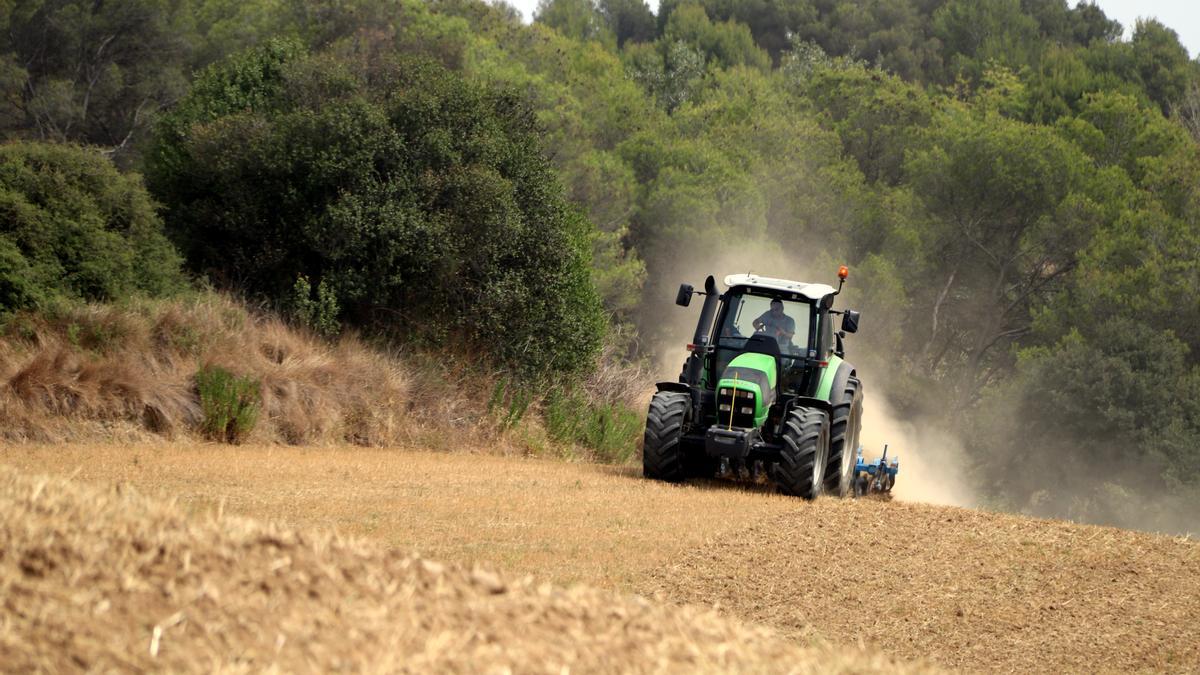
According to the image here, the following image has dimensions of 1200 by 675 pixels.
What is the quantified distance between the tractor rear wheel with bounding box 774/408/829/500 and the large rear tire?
2.87ft

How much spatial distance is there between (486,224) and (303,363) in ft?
13.5

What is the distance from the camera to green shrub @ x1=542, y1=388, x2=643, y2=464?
21859mm

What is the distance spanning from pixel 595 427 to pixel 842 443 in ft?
21.9

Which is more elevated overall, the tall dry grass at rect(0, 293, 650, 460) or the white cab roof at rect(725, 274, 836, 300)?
the white cab roof at rect(725, 274, 836, 300)

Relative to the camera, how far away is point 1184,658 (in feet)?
29.3

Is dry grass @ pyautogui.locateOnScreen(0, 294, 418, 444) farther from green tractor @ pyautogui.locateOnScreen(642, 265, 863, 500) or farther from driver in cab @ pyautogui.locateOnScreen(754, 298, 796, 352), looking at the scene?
driver in cab @ pyautogui.locateOnScreen(754, 298, 796, 352)

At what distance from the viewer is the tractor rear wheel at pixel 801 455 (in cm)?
1474

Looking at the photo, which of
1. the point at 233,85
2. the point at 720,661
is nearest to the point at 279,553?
the point at 720,661

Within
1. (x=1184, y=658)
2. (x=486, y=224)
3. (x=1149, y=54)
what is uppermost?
(x=1149, y=54)

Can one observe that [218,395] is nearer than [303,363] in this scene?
Yes

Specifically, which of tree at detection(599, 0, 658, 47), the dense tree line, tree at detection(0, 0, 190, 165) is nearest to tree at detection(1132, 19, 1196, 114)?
the dense tree line

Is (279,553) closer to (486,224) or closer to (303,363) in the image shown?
(303,363)

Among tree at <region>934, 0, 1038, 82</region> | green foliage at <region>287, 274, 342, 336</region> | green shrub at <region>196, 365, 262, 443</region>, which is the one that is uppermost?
tree at <region>934, 0, 1038, 82</region>

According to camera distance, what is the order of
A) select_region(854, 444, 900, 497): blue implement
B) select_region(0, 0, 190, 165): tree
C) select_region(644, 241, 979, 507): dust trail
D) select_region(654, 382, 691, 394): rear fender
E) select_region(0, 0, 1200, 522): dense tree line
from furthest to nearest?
1. select_region(644, 241, 979, 507): dust trail
2. select_region(0, 0, 190, 165): tree
3. select_region(0, 0, 1200, 522): dense tree line
4. select_region(854, 444, 900, 497): blue implement
5. select_region(654, 382, 691, 394): rear fender
